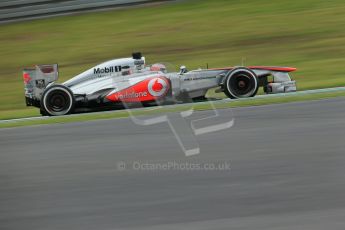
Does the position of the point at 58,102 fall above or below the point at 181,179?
above

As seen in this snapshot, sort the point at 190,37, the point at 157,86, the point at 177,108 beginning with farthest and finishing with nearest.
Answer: the point at 190,37, the point at 157,86, the point at 177,108

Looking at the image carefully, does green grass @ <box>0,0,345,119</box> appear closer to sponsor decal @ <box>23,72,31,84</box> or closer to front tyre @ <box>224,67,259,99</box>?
sponsor decal @ <box>23,72,31,84</box>

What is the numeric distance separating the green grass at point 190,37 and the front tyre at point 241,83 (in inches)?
99.6

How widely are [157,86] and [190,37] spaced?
20.5ft

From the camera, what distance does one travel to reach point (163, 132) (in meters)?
7.61

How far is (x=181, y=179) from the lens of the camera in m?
5.31

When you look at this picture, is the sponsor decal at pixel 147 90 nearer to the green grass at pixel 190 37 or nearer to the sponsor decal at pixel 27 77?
the sponsor decal at pixel 27 77

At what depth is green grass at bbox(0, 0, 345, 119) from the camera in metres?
14.5

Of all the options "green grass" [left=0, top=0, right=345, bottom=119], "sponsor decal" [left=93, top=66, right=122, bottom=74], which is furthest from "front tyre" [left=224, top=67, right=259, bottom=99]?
"green grass" [left=0, top=0, right=345, bottom=119]

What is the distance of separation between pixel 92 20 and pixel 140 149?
1186 cm

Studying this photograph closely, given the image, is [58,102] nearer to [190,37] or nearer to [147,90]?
[147,90]

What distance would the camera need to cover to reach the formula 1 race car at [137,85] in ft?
34.6

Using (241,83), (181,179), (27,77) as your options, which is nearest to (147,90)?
(241,83)

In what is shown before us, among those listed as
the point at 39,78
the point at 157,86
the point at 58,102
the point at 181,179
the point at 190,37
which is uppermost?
the point at 190,37
